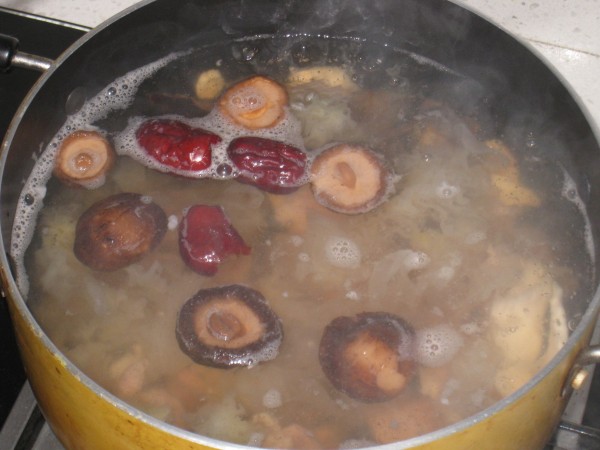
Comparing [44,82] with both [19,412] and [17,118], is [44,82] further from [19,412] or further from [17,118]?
[19,412]

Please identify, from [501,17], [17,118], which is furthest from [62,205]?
[501,17]

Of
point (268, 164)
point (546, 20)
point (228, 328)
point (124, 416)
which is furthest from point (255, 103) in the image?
point (546, 20)

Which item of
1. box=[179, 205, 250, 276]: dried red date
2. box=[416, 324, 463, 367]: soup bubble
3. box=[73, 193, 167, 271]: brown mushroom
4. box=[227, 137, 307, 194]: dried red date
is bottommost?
box=[73, 193, 167, 271]: brown mushroom

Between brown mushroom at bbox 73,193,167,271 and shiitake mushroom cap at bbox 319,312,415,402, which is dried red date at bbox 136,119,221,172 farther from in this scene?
shiitake mushroom cap at bbox 319,312,415,402

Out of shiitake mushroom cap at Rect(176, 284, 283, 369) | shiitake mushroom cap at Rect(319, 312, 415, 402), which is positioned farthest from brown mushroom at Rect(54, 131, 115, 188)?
shiitake mushroom cap at Rect(319, 312, 415, 402)

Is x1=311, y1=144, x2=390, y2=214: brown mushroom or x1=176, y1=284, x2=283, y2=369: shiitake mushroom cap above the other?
x1=311, y1=144, x2=390, y2=214: brown mushroom

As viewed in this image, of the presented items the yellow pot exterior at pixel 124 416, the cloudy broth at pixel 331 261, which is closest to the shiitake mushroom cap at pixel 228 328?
the cloudy broth at pixel 331 261
